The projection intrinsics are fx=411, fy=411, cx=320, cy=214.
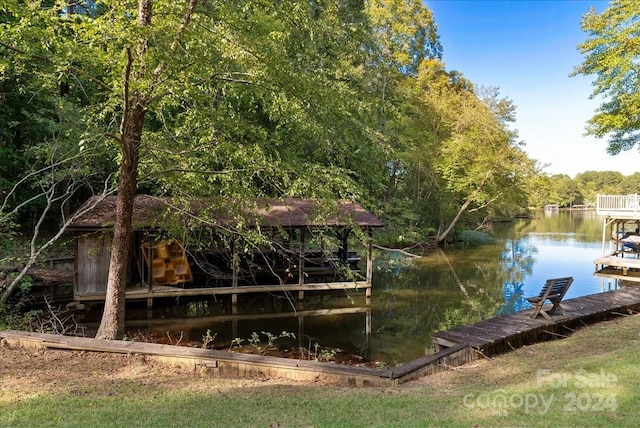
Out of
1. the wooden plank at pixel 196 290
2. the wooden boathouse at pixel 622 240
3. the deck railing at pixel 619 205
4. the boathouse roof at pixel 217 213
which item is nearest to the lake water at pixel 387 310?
the wooden plank at pixel 196 290

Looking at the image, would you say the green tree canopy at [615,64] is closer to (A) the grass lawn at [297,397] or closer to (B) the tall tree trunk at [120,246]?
(A) the grass lawn at [297,397]

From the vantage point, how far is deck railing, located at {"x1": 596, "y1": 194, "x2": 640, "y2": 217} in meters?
20.1

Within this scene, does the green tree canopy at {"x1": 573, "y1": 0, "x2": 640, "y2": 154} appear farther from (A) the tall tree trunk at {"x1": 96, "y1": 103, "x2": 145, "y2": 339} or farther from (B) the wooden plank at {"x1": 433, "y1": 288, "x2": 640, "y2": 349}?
(A) the tall tree trunk at {"x1": 96, "y1": 103, "x2": 145, "y2": 339}

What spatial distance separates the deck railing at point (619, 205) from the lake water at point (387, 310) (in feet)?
9.62

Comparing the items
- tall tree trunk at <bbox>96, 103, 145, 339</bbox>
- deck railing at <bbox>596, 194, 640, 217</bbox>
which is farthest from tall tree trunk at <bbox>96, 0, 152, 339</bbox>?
deck railing at <bbox>596, 194, 640, 217</bbox>

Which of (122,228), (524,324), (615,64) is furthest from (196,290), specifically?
(615,64)

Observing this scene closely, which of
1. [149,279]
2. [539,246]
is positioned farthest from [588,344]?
[539,246]

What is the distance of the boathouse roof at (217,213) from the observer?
7363mm

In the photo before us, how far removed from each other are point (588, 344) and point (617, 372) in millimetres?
2923

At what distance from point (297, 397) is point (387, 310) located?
8651mm

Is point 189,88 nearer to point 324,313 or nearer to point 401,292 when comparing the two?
point 324,313

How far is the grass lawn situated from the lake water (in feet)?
10.2

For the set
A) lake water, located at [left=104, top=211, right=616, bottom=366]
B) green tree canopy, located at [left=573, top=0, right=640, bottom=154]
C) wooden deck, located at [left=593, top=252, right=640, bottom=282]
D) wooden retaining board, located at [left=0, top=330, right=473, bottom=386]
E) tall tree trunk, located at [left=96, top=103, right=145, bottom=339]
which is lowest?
lake water, located at [left=104, top=211, right=616, bottom=366]

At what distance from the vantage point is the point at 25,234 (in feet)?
58.0
